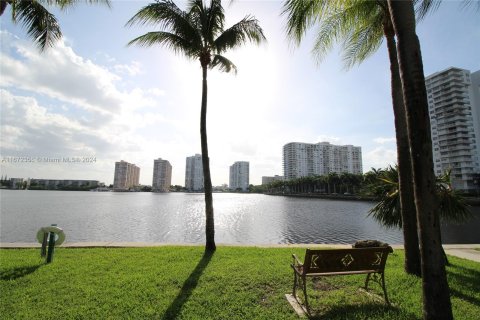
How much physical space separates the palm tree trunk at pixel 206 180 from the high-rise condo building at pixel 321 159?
162640 mm

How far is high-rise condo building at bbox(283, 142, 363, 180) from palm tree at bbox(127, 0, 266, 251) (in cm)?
16248

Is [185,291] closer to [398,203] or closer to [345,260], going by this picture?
[345,260]

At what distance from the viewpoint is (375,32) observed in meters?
7.91

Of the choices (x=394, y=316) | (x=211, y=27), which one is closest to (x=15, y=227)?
(x=211, y=27)

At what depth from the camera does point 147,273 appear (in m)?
6.11

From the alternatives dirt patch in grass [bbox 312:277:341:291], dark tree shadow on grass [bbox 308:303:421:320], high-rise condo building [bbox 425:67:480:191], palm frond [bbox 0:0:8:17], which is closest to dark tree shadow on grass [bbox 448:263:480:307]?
dark tree shadow on grass [bbox 308:303:421:320]

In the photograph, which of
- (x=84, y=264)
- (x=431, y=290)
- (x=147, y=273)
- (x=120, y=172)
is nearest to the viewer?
(x=431, y=290)

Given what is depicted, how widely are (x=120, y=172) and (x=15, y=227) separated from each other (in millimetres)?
178242

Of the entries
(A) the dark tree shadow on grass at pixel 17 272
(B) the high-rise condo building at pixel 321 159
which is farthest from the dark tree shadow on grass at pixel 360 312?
(B) the high-rise condo building at pixel 321 159

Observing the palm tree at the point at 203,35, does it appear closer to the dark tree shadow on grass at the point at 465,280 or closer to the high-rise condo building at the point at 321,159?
the dark tree shadow on grass at the point at 465,280

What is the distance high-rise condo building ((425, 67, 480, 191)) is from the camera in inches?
3605

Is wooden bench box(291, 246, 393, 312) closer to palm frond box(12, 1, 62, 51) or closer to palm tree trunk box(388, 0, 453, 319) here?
palm tree trunk box(388, 0, 453, 319)

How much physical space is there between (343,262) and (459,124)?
4665 inches

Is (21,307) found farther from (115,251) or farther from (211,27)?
(211,27)
